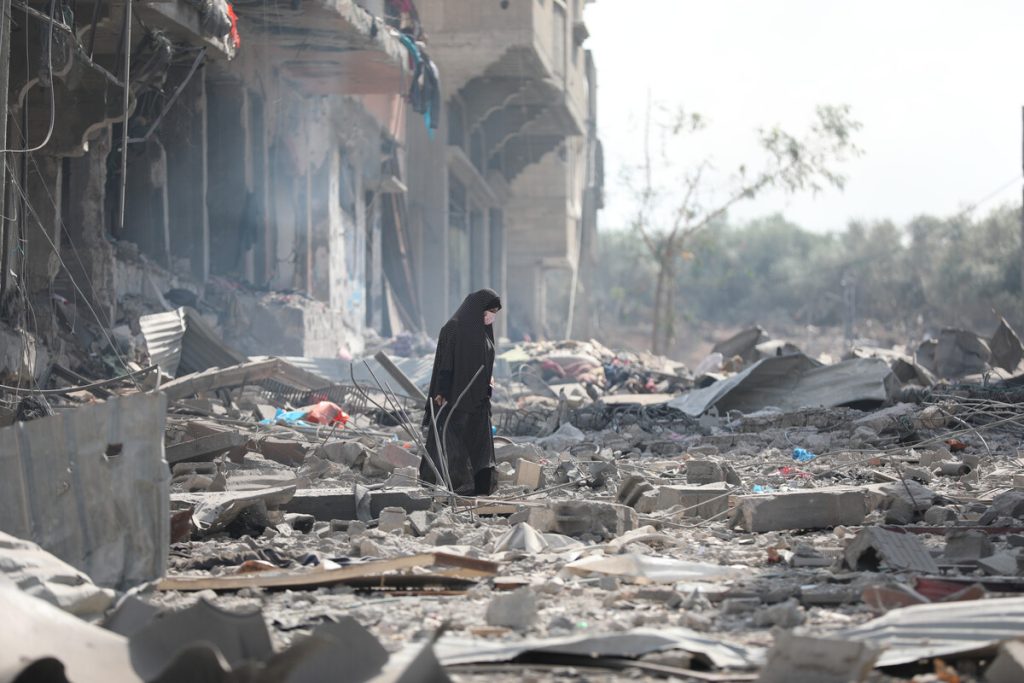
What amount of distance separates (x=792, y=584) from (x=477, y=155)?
79.7ft

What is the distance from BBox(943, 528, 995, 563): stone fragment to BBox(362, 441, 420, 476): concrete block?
4013mm

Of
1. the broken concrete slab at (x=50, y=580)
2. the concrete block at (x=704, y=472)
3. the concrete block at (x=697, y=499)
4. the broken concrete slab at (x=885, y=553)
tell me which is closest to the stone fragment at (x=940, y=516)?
the concrete block at (x=697, y=499)

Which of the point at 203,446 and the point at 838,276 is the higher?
the point at 838,276

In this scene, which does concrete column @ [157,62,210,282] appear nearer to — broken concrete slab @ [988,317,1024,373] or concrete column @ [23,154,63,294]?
concrete column @ [23,154,63,294]

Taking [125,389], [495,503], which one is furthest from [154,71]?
[495,503]

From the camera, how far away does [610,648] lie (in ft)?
11.4

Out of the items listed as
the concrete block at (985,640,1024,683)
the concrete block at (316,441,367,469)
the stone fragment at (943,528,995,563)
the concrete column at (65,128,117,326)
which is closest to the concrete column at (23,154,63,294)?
the concrete column at (65,128,117,326)

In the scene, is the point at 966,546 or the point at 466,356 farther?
the point at 466,356

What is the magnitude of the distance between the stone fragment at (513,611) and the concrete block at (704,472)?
374 centimetres

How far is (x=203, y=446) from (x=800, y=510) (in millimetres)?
3786

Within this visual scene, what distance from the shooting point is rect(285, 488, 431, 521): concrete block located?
649cm

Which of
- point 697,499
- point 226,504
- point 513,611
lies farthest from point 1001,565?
point 226,504

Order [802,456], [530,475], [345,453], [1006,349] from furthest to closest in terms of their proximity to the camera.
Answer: [1006,349] → [802,456] → [345,453] → [530,475]

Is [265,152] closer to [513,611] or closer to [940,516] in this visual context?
[940,516]
